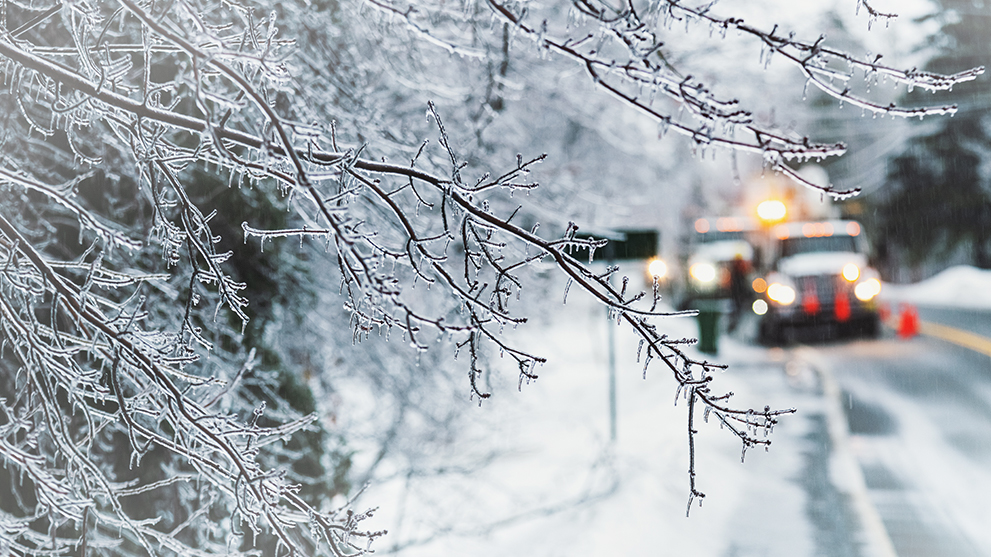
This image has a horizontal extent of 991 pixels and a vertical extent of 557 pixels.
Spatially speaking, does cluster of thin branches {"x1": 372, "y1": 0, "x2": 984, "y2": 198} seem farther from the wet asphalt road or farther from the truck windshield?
the truck windshield

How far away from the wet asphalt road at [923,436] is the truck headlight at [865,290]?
1.03m

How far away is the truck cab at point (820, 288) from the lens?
60.5 feet

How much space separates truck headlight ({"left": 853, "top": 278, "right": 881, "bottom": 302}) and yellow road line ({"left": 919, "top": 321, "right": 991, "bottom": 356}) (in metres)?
1.87

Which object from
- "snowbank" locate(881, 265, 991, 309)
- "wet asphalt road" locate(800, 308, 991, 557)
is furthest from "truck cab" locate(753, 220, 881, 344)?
"snowbank" locate(881, 265, 991, 309)

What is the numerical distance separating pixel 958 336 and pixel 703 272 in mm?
5673

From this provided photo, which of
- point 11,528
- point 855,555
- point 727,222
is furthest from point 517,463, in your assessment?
point 727,222

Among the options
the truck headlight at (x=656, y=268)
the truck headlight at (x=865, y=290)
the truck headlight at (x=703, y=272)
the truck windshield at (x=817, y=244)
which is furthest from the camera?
the truck headlight at (x=703, y=272)

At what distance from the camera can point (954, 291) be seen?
31.6 m

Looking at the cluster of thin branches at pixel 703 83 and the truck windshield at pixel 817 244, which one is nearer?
the cluster of thin branches at pixel 703 83

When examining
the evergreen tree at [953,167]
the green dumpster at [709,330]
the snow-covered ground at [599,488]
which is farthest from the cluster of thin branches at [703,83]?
the evergreen tree at [953,167]

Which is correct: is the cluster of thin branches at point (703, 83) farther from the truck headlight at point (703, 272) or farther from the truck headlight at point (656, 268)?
the truck headlight at point (703, 272)

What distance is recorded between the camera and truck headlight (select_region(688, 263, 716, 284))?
21000 mm

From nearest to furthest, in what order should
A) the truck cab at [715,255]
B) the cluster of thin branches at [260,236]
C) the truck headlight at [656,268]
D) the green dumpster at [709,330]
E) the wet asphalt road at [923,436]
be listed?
the cluster of thin branches at [260,236] → the truck headlight at [656,268] → the wet asphalt road at [923,436] → the green dumpster at [709,330] → the truck cab at [715,255]

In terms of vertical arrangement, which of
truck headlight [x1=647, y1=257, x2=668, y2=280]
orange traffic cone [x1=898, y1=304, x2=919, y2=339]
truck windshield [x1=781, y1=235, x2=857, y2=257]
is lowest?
orange traffic cone [x1=898, y1=304, x2=919, y2=339]
